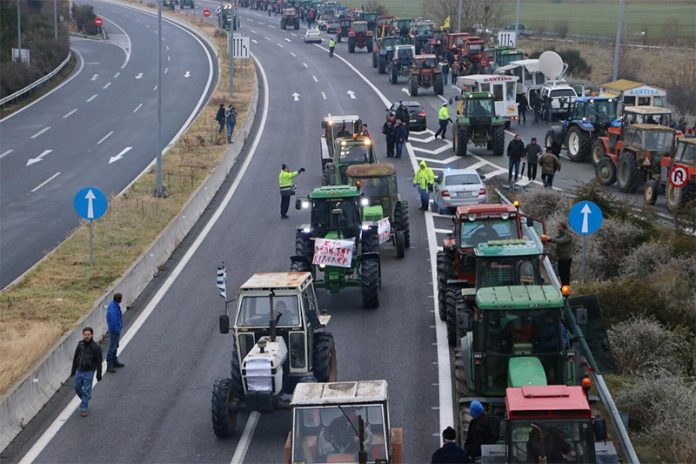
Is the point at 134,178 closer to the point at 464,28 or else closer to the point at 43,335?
the point at 43,335

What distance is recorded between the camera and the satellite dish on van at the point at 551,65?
53156mm

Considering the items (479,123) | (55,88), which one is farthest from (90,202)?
(55,88)

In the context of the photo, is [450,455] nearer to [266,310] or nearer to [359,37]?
[266,310]

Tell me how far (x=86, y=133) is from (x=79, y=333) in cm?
3386

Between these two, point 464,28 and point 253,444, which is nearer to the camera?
point 253,444

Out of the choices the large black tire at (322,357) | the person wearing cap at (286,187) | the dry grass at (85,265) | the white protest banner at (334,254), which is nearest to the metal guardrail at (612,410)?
the large black tire at (322,357)

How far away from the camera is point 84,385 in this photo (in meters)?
17.6

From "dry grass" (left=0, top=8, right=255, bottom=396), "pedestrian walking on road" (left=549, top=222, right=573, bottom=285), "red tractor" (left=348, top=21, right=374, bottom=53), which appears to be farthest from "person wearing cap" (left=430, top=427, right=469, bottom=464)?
"red tractor" (left=348, top=21, right=374, bottom=53)

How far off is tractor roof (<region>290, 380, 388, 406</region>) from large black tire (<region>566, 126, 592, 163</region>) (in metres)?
28.9

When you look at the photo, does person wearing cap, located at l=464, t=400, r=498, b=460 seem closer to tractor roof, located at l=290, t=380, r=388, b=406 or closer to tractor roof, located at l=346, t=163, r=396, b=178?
tractor roof, located at l=290, t=380, r=388, b=406

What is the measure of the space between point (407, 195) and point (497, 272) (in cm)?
1796

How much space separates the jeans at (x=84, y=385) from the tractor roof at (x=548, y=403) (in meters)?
7.37

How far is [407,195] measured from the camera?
36312 mm

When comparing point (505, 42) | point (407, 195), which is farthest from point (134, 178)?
point (505, 42)
